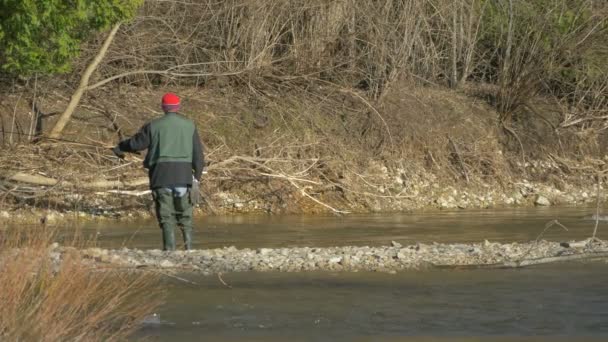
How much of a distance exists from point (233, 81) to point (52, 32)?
6532mm

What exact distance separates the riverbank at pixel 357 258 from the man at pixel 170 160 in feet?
2.01

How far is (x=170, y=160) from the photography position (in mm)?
13914

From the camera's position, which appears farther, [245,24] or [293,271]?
[245,24]

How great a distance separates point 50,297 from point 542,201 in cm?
1820

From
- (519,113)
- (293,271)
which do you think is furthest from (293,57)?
(293,271)

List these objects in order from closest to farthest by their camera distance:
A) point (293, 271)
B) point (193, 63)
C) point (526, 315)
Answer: point (526, 315)
point (293, 271)
point (193, 63)

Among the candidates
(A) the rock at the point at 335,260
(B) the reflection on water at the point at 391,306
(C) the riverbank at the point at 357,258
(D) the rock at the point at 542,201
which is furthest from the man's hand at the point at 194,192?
(D) the rock at the point at 542,201

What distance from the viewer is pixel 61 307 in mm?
7363

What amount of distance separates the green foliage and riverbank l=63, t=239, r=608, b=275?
4569 millimetres

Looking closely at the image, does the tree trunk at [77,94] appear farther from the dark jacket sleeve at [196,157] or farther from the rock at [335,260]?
the rock at [335,260]

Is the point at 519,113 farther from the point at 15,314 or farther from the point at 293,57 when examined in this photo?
the point at 15,314

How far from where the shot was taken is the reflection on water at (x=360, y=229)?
16.7 meters

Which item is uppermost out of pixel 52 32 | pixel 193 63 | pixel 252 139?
pixel 52 32

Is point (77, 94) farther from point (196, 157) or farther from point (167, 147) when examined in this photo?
point (167, 147)
